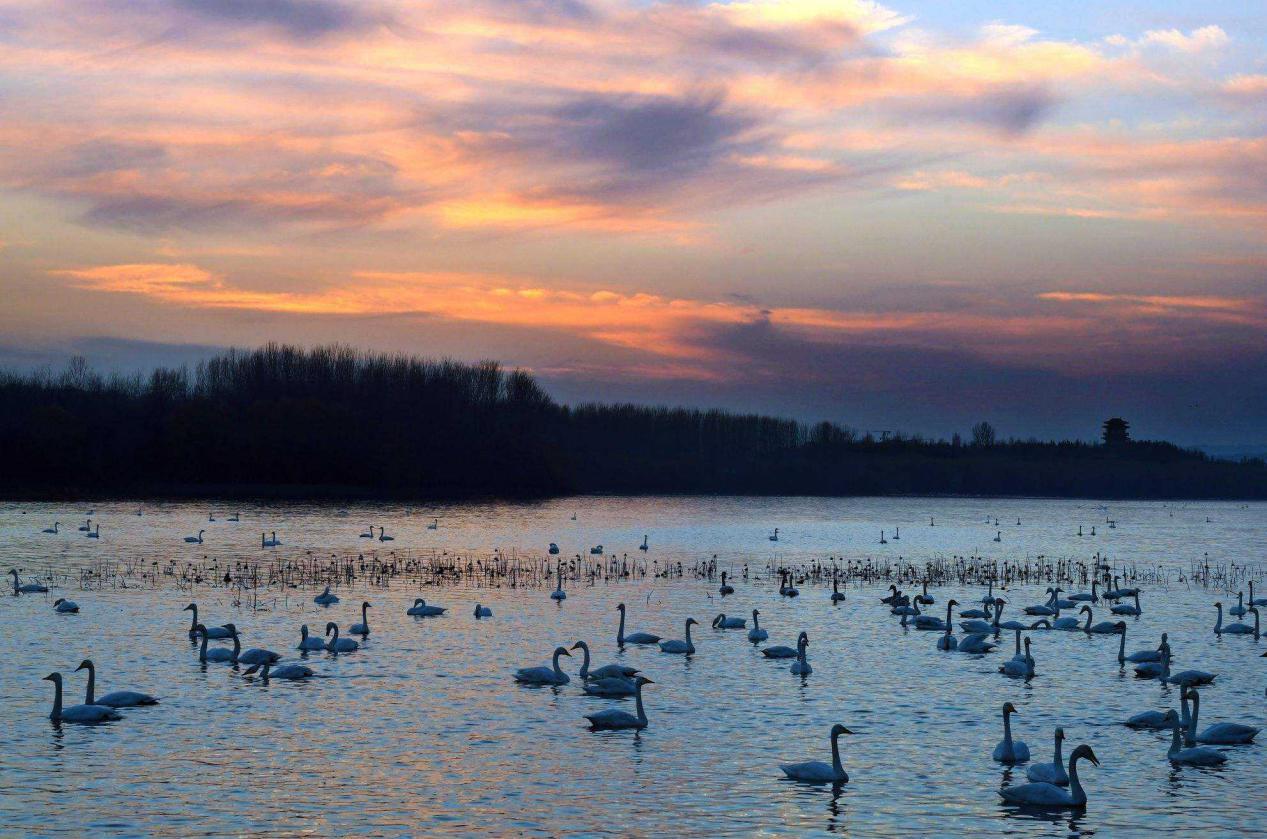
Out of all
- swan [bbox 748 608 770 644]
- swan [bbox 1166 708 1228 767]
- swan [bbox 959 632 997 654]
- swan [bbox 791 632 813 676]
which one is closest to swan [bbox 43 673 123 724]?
swan [bbox 791 632 813 676]

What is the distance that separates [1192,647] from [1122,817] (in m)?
14.1

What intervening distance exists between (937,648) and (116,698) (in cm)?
1496

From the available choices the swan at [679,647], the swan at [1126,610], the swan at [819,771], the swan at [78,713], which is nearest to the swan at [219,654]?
the swan at [78,713]

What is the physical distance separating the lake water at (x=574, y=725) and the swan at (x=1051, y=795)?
0.71 feet

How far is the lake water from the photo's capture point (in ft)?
42.9

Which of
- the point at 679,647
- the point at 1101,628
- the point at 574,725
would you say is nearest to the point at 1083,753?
the point at 574,725

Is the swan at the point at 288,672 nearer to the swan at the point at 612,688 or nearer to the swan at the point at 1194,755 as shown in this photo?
the swan at the point at 612,688

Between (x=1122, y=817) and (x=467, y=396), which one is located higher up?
(x=467, y=396)

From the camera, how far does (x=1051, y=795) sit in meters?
13.5

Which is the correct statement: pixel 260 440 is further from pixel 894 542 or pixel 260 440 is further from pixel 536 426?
pixel 894 542

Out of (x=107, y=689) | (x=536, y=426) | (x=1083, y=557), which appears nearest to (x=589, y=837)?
(x=107, y=689)

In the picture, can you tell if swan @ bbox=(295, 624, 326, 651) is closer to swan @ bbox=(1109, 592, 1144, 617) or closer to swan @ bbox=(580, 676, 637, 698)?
swan @ bbox=(580, 676, 637, 698)

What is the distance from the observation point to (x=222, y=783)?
45.7 feet

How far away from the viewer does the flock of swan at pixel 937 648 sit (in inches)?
567
